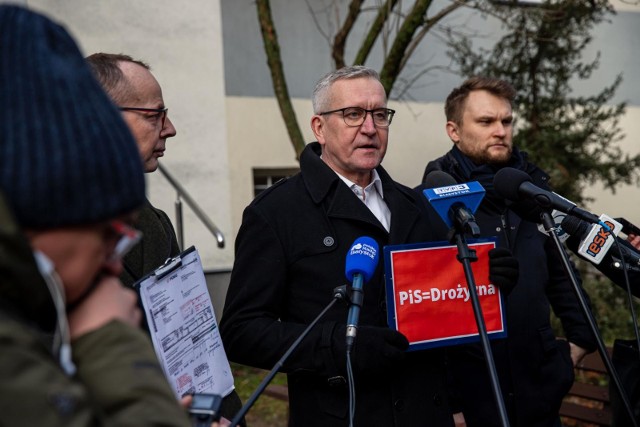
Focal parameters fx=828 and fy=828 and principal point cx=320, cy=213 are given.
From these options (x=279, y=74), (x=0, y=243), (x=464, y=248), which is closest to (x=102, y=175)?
(x=0, y=243)

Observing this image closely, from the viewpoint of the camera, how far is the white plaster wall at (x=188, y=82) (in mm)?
8711

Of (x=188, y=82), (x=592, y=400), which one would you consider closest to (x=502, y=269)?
(x=592, y=400)

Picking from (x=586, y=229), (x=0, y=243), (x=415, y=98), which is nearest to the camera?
(x=0, y=243)

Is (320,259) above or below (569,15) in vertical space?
below

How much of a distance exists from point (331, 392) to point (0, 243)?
2.08 metres

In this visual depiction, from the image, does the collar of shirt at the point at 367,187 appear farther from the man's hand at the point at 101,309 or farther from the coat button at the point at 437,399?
the man's hand at the point at 101,309

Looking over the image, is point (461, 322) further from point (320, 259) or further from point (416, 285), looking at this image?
point (320, 259)

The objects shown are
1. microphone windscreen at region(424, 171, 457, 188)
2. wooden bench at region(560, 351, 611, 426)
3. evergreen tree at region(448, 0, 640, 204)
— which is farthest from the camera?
evergreen tree at region(448, 0, 640, 204)

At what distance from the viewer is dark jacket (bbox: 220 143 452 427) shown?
119 inches

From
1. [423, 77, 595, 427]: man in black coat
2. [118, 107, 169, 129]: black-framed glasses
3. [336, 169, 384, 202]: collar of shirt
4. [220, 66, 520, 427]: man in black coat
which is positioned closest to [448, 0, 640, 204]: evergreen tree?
[423, 77, 595, 427]: man in black coat

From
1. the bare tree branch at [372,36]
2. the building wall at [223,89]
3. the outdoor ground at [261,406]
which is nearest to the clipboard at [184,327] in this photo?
the outdoor ground at [261,406]

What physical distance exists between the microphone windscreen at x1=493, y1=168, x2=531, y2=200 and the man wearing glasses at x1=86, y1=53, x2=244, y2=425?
1.20m

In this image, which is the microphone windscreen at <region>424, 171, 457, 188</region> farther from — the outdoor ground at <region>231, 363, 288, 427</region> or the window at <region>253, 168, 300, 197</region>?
the window at <region>253, 168, 300, 197</region>

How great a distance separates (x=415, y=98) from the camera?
36.8ft
